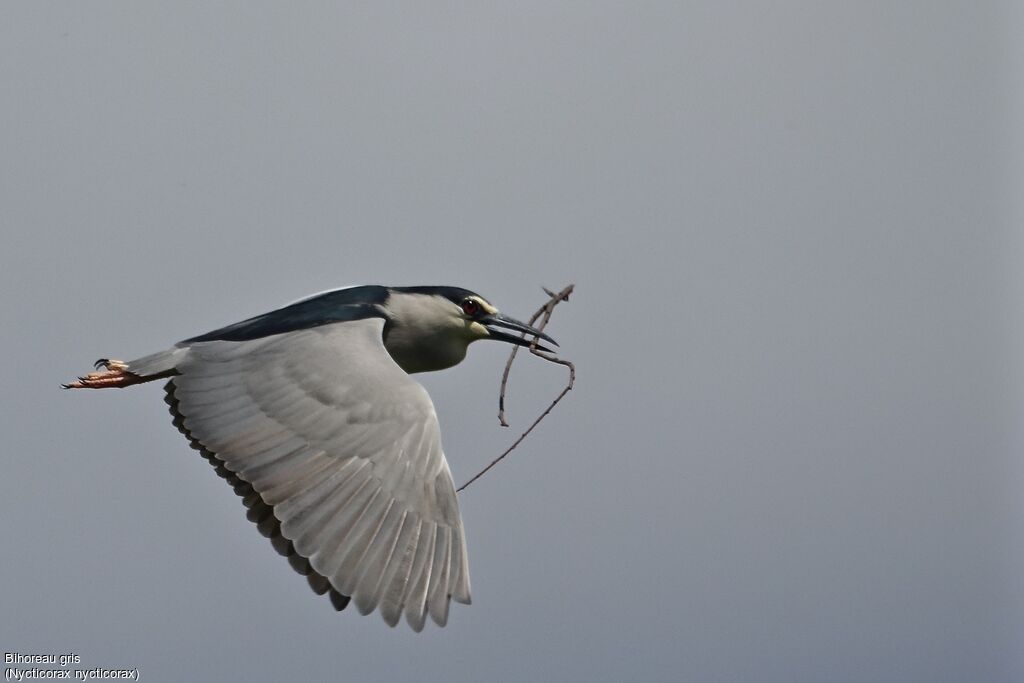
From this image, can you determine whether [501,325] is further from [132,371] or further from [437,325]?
[132,371]

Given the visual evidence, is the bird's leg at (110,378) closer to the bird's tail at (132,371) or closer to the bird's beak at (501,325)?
the bird's tail at (132,371)

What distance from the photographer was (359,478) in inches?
244

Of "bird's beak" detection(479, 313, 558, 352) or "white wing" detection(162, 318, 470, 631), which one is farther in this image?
"bird's beak" detection(479, 313, 558, 352)

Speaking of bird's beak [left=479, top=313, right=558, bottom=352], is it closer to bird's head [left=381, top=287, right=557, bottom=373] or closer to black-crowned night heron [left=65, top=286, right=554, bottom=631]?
bird's head [left=381, top=287, right=557, bottom=373]

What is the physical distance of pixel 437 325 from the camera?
331 inches

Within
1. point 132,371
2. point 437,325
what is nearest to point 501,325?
point 437,325

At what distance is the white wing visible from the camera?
584 cm

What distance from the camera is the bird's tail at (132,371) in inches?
287

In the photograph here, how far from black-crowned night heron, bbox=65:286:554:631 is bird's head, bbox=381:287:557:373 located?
22.4 inches

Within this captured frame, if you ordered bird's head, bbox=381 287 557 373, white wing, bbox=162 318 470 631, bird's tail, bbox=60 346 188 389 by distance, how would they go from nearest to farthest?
white wing, bbox=162 318 470 631 → bird's tail, bbox=60 346 188 389 → bird's head, bbox=381 287 557 373

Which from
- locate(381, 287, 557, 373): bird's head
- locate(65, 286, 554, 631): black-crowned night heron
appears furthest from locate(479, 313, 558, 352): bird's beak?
locate(65, 286, 554, 631): black-crowned night heron

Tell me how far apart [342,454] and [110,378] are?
2.30 metres

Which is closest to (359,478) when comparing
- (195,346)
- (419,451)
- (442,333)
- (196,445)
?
(419,451)

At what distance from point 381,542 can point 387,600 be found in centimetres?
30
